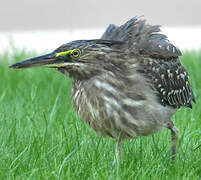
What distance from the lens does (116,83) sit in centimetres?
564

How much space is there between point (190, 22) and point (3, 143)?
10.1 m

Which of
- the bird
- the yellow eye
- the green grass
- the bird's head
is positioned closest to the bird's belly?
the bird

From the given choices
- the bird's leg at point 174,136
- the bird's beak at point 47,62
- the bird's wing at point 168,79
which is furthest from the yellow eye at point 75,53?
the bird's leg at point 174,136

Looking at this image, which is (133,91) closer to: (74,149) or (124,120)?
(124,120)

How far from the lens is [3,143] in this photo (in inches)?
231

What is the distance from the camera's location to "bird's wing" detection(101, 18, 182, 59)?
6031mm

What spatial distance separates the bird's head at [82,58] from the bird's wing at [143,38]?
1.06 ft

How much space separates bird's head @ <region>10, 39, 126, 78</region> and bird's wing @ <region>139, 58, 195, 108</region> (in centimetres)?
33

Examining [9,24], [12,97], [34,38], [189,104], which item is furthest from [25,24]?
[189,104]

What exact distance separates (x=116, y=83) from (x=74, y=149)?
28.6 inches

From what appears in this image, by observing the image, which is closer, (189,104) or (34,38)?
(189,104)

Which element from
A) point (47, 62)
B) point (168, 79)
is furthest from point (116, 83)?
point (168, 79)

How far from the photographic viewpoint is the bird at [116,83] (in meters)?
5.49

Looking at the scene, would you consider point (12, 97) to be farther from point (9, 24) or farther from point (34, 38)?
point (9, 24)
